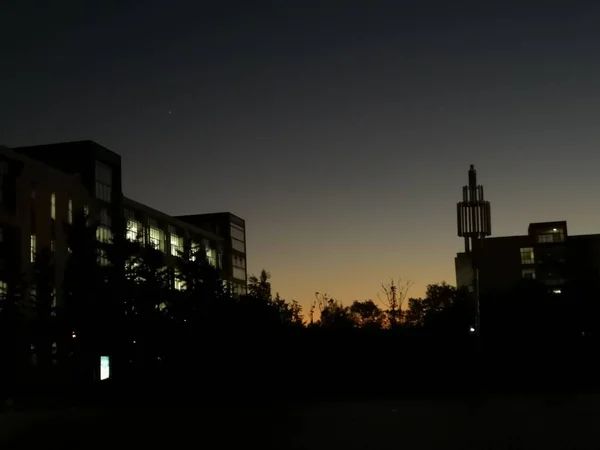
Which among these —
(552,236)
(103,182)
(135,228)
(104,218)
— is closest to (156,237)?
(135,228)

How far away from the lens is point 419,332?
151 feet

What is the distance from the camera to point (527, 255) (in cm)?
13038

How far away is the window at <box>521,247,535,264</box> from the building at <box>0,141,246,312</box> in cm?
5957

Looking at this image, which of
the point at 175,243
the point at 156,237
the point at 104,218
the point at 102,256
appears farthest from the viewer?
the point at 175,243

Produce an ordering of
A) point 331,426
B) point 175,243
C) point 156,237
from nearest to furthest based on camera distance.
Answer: point 331,426, point 156,237, point 175,243

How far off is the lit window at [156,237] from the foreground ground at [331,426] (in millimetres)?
53935

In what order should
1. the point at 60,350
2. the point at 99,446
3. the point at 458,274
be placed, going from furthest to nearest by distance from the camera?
the point at 458,274
the point at 60,350
the point at 99,446

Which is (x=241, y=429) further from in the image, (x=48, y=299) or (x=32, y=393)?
(x=48, y=299)

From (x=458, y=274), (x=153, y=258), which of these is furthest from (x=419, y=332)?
(x=458, y=274)

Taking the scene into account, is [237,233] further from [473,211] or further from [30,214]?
[473,211]

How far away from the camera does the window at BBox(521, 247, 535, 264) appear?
12988 centimetres

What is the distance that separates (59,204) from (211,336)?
77.5ft

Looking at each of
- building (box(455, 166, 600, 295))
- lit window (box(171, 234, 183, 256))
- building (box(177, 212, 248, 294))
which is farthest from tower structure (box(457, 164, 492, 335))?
building (box(455, 166, 600, 295))

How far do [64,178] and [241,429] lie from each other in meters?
45.3
